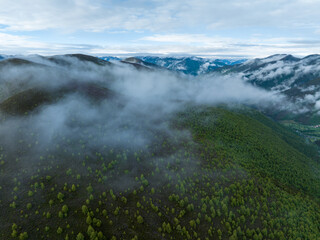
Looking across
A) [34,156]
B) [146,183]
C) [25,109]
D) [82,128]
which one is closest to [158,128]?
[82,128]

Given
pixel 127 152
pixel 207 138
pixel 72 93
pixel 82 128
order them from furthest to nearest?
pixel 72 93 < pixel 207 138 < pixel 82 128 < pixel 127 152

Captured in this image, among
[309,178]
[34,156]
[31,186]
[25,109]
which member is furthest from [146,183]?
[309,178]

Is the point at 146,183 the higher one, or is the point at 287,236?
the point at 146,183

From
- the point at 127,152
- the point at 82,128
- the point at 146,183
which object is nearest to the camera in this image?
the point at 146,183

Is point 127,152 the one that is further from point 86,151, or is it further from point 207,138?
point 207,138

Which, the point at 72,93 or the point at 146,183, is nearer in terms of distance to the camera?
the point at 146,183

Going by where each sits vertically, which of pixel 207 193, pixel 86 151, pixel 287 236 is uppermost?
pixel 86 151

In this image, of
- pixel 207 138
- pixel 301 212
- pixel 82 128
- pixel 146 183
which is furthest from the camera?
pixel 207 138

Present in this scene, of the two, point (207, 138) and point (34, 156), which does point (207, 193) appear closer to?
point (207, 138)

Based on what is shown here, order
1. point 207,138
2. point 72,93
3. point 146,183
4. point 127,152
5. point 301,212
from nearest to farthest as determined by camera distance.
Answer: point 146,183 < point 301,212 < point 127,152 < point 207,138 < point 72,93
